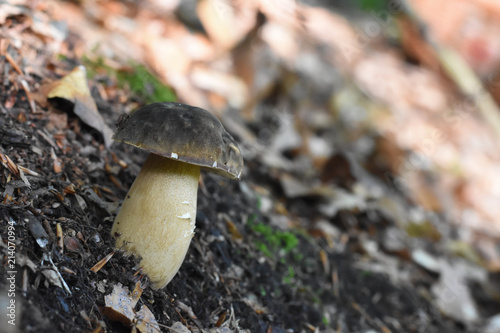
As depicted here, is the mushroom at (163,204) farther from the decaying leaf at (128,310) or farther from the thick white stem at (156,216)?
the decaying leaf at (128,310)

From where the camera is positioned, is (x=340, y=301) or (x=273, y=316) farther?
(x=340, y=301)

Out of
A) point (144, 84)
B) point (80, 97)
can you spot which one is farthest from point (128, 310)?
point (144, 84)

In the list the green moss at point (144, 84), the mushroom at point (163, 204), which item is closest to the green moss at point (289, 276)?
the mushroom at point (163, 204)

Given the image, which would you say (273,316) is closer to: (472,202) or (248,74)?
(248,74)

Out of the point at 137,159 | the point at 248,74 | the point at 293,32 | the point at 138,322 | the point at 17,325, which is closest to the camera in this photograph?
the point at 17,325

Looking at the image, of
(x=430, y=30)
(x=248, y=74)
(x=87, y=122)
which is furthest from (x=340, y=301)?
(x=430, y=30)

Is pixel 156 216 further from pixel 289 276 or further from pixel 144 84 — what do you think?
pixel 144 84

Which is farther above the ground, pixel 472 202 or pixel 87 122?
pixel 87 122
